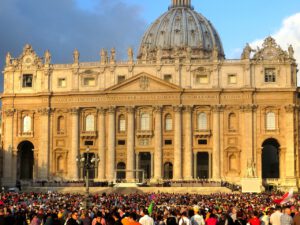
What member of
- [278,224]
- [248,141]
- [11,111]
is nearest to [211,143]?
[248,141]

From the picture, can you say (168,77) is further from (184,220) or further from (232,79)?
(184,220)

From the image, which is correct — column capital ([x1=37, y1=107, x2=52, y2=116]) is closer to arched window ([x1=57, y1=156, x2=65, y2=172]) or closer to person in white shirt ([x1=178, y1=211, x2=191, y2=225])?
arched window ([x1=57, y1=156, x2=65, y2=172])

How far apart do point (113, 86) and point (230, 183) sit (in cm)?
1904

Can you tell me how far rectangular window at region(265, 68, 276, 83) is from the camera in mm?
85125

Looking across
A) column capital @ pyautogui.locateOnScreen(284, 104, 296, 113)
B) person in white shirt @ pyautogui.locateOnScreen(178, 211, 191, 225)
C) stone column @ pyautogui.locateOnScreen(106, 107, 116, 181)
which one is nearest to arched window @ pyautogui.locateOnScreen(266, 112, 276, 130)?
column capital @ pyautogui.locateOnScreen(284, 104, 296, 113)

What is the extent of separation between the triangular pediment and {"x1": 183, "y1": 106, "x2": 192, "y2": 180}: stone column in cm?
330

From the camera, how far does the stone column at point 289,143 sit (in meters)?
82.0

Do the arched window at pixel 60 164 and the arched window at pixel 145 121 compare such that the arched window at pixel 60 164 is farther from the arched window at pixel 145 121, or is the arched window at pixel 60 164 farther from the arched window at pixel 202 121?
the arched window at pixel 202 121

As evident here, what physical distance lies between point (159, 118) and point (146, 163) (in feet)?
20.6

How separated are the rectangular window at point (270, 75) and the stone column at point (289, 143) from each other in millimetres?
4017

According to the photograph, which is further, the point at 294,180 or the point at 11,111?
the point at 11,111

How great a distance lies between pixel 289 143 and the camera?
82688 mm

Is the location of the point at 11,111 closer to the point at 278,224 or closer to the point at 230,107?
the point at 230,107

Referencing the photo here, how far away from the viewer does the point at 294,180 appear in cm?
8131
